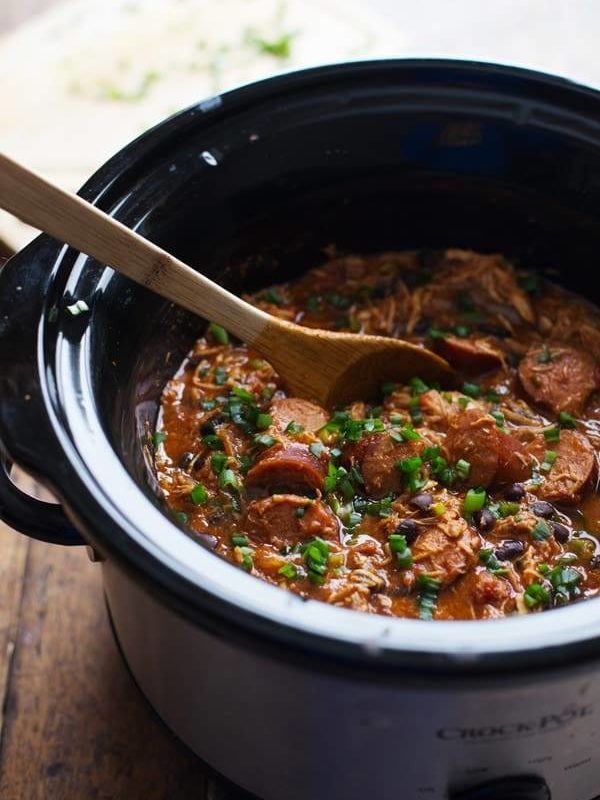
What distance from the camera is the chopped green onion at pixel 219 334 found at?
3246mm

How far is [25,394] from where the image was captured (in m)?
2.11

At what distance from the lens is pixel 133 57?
4551 mm

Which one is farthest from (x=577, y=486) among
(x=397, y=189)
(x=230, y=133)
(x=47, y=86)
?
(x=47, y=86)

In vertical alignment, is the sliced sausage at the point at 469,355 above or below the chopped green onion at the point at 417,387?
above

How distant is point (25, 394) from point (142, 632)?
0.61 m

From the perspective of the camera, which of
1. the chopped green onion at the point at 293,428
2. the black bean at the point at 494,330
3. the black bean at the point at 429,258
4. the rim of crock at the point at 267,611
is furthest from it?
the black bean at the point at 429,258

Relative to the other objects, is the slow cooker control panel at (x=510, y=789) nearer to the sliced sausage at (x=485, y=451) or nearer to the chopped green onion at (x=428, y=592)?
the chopped green onion at (x=428, y=592)

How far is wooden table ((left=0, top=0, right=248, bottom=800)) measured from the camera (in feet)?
9.01

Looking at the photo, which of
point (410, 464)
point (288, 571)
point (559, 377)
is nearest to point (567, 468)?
point (559, 377)

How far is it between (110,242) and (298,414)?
2.73 ft

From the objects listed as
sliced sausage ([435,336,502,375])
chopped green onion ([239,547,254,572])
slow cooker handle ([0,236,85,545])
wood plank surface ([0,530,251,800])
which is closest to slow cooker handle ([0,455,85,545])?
slow cooker handle ([0,236,85,545])

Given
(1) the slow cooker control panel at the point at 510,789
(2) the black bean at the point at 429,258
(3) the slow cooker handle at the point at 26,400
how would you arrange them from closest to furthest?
(3) the slow cooker handle at the point at 26,400, (1) the slow cooker control panel at the point at 510,789, (2) the black bean at the point at 429,258

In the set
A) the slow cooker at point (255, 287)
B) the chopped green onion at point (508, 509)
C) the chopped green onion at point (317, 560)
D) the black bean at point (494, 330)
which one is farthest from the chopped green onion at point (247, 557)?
the black bean at point (494, 330)

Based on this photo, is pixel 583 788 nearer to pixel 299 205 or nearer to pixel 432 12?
pixel 299 205
